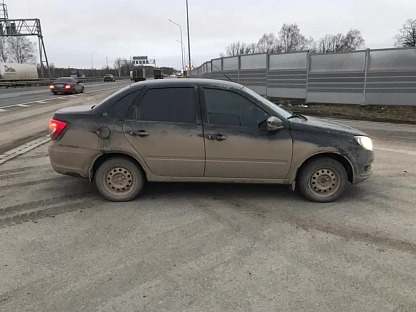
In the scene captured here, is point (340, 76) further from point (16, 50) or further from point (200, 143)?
point (16, 50)

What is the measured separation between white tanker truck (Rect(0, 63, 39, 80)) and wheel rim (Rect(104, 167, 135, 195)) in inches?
1934

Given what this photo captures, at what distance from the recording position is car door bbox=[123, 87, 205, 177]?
4.56 metres

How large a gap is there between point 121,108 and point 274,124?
2.07m

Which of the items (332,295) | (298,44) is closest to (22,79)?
(332,295)

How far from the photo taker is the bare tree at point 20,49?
3720 inches

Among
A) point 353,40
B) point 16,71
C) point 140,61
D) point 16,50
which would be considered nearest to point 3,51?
point 16,50

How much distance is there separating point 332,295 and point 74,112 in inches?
Answer: 154

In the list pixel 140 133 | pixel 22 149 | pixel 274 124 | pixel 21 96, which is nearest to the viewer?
pixel 274 124

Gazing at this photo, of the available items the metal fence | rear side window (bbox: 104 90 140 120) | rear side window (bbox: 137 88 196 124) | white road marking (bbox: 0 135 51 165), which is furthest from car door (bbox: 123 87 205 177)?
the metal fence

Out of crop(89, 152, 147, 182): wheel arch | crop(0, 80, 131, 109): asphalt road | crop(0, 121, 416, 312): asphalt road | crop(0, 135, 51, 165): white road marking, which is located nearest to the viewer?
crop(0, 121, 416, 312): asphalt road

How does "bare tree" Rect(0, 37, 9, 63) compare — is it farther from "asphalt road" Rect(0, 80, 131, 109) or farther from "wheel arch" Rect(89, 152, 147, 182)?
"wheel arch" Rect(89, 152, 147, 182)

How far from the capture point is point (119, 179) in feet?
15.6

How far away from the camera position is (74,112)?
4.79 m

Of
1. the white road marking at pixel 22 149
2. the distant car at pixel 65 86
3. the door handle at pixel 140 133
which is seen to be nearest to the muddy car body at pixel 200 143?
the door handle at pixel 140 133
